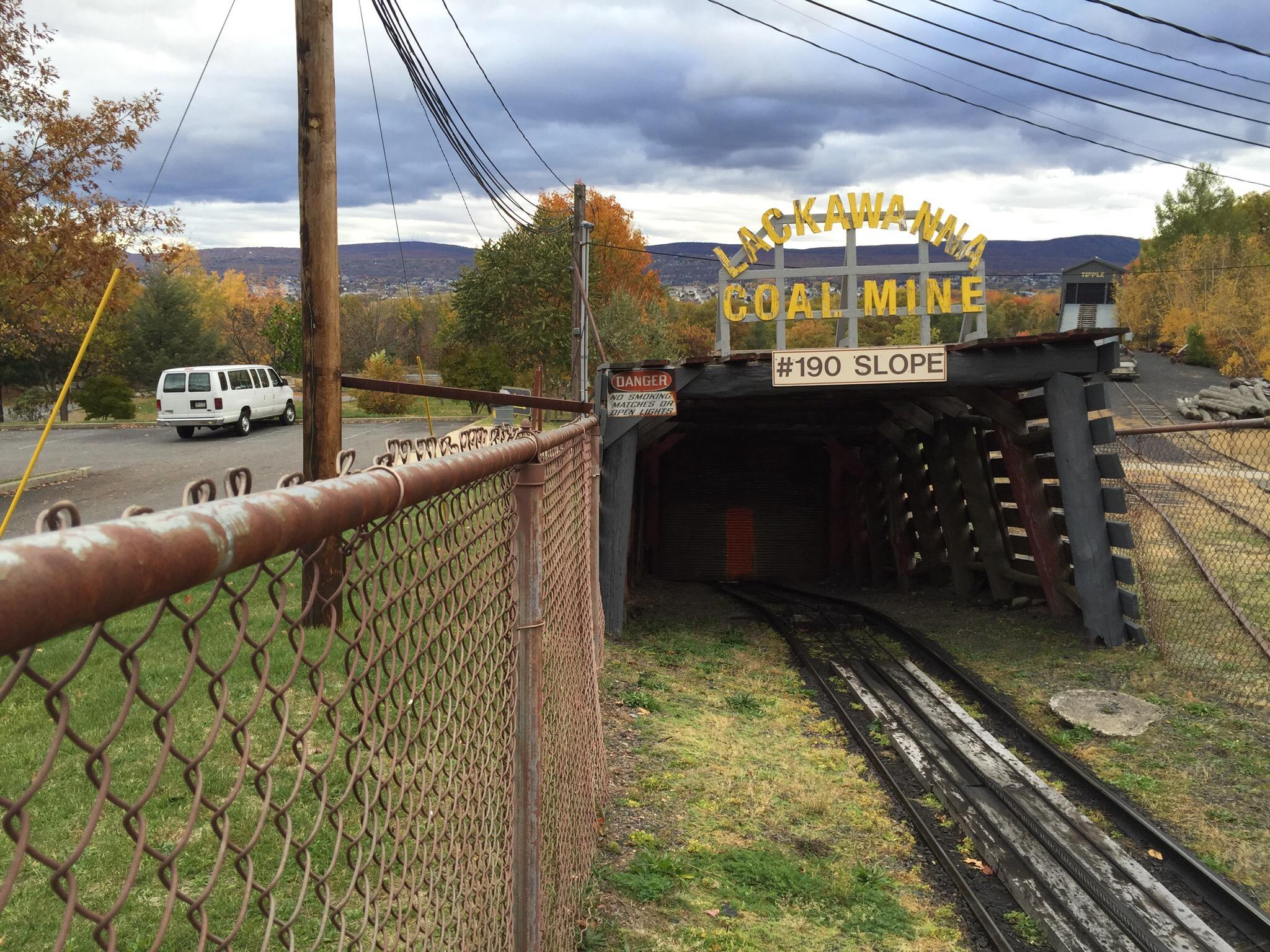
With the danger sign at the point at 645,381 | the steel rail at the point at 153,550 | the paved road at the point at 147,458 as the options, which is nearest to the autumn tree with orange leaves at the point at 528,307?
the paved road at the point at 147,458

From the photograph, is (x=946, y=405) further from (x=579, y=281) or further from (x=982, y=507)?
(x=579, y=281)

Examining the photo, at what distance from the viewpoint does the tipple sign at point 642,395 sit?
12.2m

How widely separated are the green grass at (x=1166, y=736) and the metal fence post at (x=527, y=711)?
515 cm

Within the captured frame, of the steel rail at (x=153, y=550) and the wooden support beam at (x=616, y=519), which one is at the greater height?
the steel rail at (x=153, y=550)

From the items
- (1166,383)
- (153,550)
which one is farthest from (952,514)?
(1166,383)

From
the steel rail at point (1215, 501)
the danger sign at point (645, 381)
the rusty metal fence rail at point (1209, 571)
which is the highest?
the danger sign at point (645, 381)

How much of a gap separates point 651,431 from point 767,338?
8289 cm

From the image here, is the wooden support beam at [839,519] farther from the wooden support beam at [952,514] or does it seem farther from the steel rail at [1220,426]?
the steel rail at [1220,426]

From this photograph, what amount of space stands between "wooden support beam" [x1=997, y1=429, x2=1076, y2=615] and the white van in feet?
62.6

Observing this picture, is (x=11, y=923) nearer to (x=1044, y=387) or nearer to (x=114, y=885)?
(x=114, y=885)

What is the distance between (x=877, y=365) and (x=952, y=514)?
16.2 ft

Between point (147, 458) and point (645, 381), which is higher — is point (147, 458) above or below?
below

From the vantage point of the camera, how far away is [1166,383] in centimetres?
5588

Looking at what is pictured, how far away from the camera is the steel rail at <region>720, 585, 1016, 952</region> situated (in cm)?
Result: 572
